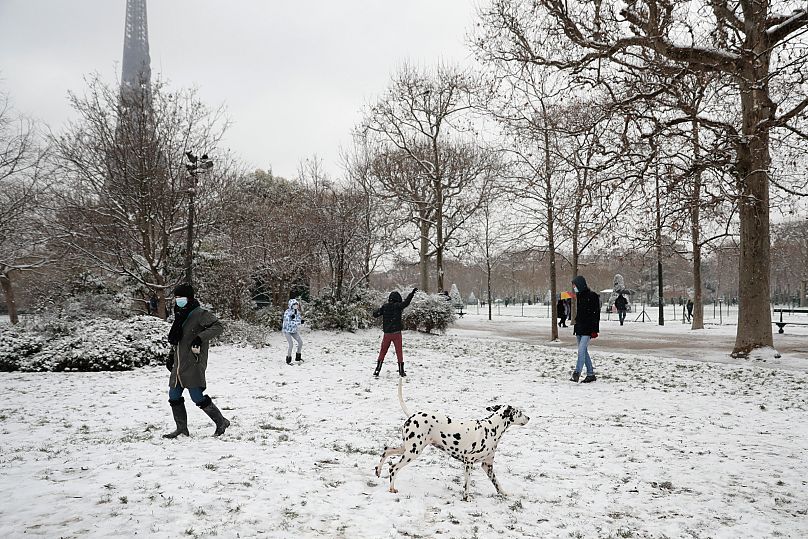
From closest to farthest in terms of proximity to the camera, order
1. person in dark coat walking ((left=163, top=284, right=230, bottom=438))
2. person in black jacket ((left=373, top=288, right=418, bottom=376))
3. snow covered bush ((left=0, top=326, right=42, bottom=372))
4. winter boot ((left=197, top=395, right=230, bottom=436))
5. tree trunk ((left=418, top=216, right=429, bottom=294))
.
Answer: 1. person in dark coat walking ((left=163, top=284, right=230, bottom=438))
2. winter boot ((left=197, top=395, right=230, bottom=436))
3. person in black jacket ((left=373, top=288, right=418, bottom=376))
4. snow covered bush ((left=0, top=326, right=42, bottom=372))
5. tree trunk ((left=418, top=216, right=429, bottom=294))

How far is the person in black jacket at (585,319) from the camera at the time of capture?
10.1 metres

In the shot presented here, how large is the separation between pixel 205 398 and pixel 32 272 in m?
29.3

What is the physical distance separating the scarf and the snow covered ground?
1.20 meters

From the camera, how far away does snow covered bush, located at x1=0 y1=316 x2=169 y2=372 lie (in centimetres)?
1161

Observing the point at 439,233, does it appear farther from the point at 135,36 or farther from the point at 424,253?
the point at 135,36

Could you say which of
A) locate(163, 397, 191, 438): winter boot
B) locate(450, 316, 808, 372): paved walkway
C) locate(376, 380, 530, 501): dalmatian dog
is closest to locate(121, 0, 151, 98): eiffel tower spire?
locate(450, 316, 808, 372): paved walkway

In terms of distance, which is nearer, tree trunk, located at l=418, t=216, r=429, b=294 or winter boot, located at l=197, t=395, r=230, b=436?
winter boot, located at l=197, t=395, r=230, b=436

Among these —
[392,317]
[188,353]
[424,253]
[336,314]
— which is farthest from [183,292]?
[424,253]

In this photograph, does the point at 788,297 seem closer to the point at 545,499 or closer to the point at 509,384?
the point at 509,384

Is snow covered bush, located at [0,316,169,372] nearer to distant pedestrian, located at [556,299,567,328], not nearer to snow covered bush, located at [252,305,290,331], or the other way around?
snow covered bush, located at [252,305,290,331]

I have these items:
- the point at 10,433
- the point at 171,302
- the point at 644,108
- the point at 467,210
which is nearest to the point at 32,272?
the point at 171,302

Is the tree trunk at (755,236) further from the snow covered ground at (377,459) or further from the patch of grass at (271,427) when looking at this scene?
the patch of grass at (271,427)

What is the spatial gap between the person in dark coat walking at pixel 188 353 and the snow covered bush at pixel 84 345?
6852mm

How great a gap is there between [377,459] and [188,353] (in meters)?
2.58
